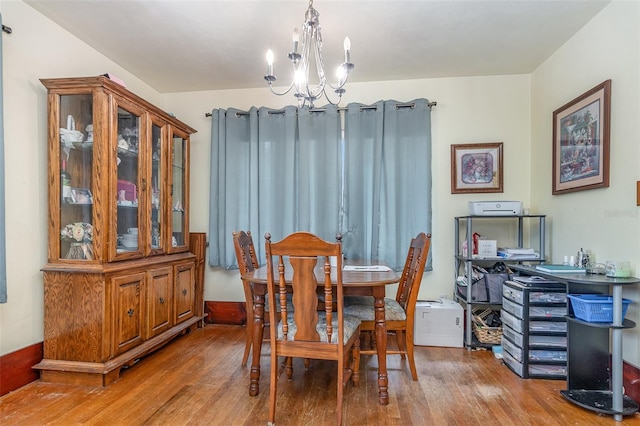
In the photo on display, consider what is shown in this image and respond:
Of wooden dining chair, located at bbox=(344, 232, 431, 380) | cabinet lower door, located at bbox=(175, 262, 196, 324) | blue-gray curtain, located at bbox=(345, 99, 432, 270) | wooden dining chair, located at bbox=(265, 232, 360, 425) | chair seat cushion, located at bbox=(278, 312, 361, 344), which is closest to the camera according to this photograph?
wooden dining chair, located at bbox=(265, 232, 360, 425)

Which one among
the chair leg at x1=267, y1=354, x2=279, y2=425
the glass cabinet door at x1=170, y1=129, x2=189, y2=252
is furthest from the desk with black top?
the glass cabinet door at x1=170, y1=129, x2=189, y2=252

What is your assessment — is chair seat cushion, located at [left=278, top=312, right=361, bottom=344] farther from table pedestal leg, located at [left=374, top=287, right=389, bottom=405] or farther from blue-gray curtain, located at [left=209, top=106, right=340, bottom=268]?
blue-gray curtain, located at [left=209, top=106, right=340, bottom=268]

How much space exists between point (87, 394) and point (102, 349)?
0.26 m

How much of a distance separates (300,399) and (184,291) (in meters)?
1.67

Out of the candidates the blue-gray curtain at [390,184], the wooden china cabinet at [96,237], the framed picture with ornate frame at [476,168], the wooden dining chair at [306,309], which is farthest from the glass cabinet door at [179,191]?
the framed picture with ornate frame at [476,168]

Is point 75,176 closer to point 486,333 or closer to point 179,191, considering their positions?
point 179,191

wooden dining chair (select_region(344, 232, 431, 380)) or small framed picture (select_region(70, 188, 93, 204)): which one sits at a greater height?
small framed picture (select_region(70, 188, 93, 204))

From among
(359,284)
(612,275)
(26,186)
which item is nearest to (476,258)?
(612,275)

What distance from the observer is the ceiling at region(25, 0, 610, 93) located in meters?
2.23

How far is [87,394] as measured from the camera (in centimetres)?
210

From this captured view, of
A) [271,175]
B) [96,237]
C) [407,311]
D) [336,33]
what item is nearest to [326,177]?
[271,175]

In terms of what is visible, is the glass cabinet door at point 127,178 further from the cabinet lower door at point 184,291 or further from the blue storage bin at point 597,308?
the blue storage bin at point 597,308

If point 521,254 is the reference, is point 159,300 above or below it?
below

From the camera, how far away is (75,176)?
2.35 m
